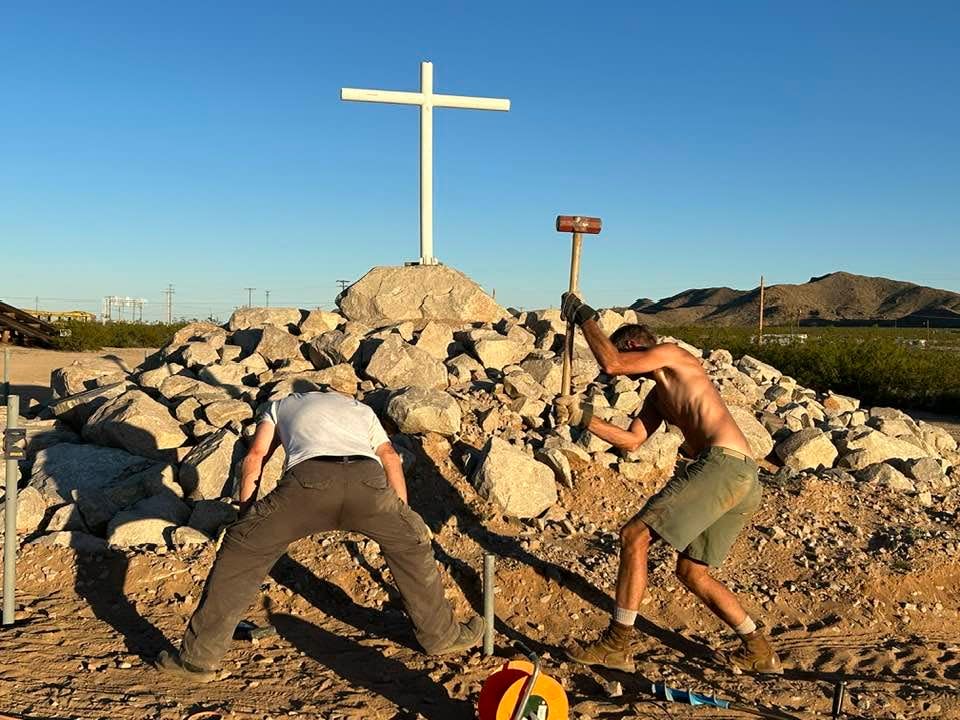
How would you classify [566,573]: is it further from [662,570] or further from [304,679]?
[304,679]

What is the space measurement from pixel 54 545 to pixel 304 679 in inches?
103

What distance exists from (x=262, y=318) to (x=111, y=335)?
31280mm

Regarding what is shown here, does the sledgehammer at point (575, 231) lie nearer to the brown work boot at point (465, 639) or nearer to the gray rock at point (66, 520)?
the brown work boot at point (465, 639)

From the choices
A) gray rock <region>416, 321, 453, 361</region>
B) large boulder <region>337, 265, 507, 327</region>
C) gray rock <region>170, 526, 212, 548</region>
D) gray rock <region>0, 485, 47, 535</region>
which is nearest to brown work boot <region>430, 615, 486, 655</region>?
gray rock <region>170, 526, 212, 548</region>

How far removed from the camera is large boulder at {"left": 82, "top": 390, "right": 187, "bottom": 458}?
7.26 meters

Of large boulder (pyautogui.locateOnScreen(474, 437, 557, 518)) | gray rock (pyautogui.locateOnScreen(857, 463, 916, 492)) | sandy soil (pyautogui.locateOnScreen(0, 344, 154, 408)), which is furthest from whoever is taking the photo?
sandy soil (pyautogui.locateOnScreen(0, 344, 154, 408))

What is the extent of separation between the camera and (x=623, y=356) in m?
4.46

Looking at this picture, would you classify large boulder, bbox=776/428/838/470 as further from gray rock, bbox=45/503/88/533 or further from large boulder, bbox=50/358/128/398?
large boulder, bbox=50/358/128/398

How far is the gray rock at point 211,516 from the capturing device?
6.09 meters

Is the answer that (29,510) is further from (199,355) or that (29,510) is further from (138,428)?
(199,355)

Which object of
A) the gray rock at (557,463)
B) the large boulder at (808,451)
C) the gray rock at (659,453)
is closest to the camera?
the gray rock at (557,463)

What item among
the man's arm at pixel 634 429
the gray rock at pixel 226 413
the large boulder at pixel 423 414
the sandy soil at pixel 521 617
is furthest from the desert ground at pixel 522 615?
the gray rock at pixel 226 413

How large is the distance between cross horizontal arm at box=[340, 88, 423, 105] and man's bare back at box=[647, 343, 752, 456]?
6299mm

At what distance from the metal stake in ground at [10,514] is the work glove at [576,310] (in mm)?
3081
